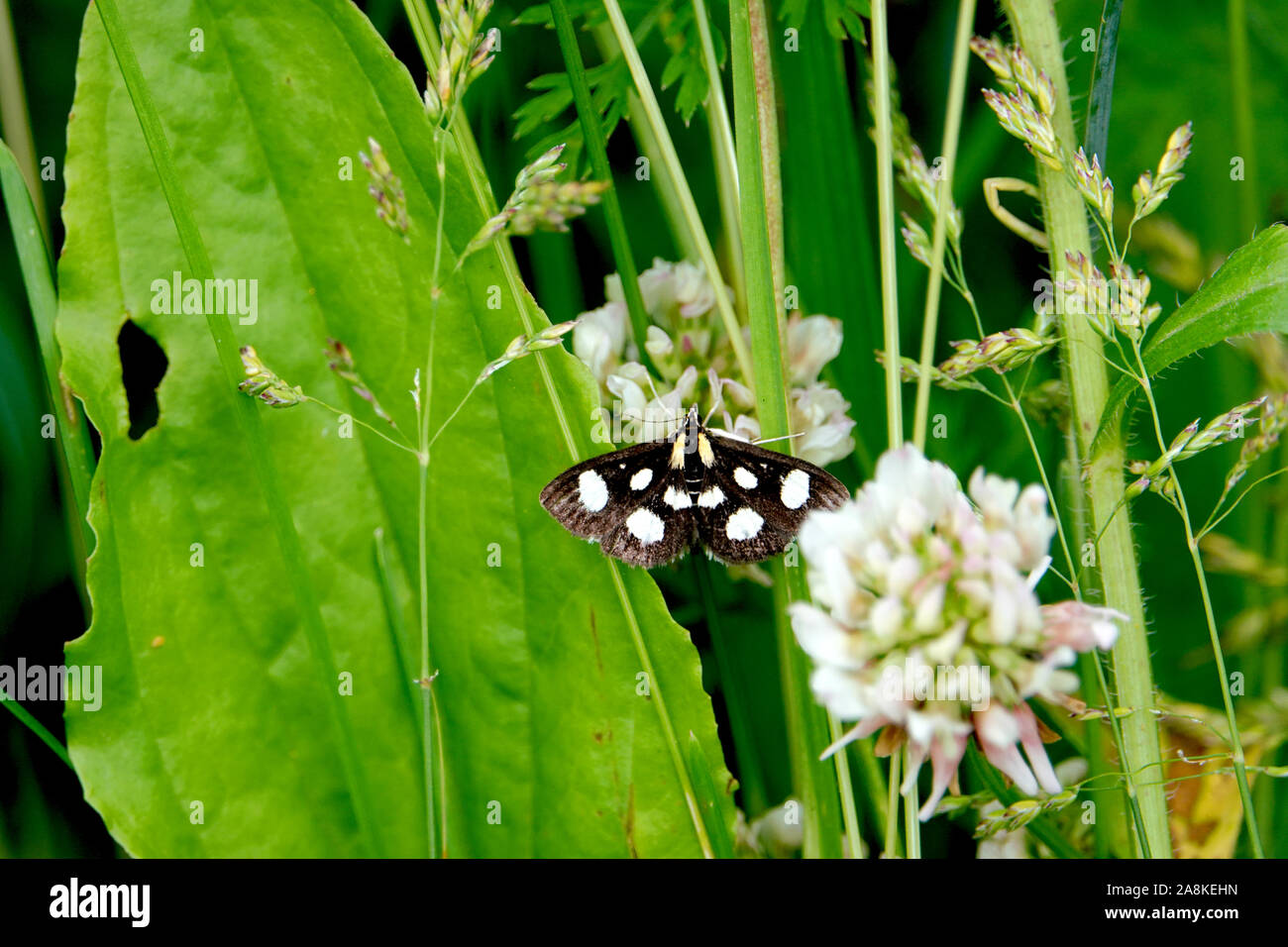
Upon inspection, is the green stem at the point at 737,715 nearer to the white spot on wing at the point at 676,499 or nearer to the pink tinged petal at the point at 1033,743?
the white spot on wing at the point at 676,499

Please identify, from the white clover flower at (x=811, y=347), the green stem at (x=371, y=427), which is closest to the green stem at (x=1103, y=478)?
the white clover flower at (x=811, y=347)

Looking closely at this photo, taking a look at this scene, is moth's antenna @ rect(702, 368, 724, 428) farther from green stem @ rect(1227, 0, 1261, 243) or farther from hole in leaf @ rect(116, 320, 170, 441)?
green stem @ rect(1227, 0, 1261, 243)

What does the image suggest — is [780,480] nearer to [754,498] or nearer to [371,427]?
[754,498]

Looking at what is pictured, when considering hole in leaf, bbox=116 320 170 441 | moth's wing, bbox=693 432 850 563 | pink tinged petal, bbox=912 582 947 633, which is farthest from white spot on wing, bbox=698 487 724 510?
hole in leaf, bbox=116 320 170 441

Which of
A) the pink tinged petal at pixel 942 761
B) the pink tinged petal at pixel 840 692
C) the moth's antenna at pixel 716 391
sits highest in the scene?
the moth's antenna at pixel 716 391

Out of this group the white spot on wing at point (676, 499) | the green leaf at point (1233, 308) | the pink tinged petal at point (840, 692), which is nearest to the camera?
the pink tinged petal at point (840, 692)

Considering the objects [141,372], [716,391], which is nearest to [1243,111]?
[716,391]

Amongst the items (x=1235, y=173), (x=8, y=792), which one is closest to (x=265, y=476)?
(x=8, y=792)
